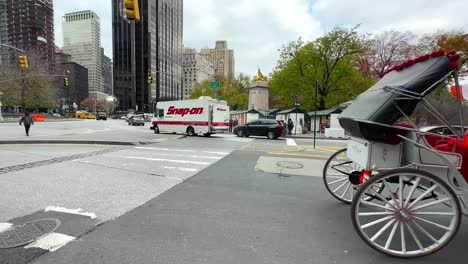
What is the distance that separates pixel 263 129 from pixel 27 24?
159 ft

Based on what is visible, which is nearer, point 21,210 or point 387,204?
point 387,204

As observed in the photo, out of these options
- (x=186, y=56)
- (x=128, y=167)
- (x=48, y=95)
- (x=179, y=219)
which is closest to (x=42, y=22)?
(x=48, y=95)

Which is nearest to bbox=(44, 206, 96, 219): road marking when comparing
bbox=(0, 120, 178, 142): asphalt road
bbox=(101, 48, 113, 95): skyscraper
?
bbox=(0, 120, 178, 142): asphalt road

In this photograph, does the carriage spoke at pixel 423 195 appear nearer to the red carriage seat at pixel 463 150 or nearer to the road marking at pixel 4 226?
the red carriage seat at pixel 463 150

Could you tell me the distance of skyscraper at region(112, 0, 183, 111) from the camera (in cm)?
8061

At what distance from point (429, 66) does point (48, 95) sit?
67130mm

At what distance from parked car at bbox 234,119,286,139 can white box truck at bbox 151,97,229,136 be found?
1.51 meters

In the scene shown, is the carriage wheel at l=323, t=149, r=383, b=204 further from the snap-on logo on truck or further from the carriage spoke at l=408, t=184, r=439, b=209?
the snap-on logo on truck

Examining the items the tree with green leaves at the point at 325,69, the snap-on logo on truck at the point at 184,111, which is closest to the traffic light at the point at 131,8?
the snap-on logo on truck at the point at 184,111

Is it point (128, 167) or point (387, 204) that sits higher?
point (387, 204)

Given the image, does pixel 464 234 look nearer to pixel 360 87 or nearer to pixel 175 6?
pixel 360 87

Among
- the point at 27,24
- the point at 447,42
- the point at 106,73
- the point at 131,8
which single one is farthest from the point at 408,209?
the point at 106,73

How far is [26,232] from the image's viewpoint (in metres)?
3.49

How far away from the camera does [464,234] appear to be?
3625 millimetres
